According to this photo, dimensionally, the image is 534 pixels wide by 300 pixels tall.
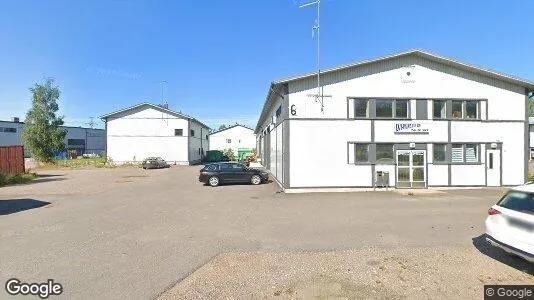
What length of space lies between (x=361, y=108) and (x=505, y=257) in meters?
11.3

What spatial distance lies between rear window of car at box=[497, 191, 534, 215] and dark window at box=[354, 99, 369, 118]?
10910 millimetres

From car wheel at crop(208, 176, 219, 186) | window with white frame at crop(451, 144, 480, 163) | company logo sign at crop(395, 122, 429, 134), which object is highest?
company logo sign at crop(395, 122, 429, 134)

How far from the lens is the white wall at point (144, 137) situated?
40.1 m

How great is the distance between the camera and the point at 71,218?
10227mm

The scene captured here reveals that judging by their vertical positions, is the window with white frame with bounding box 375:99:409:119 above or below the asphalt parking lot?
above

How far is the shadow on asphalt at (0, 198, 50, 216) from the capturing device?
39.2ft

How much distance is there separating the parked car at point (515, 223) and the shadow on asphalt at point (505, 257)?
0.46 m

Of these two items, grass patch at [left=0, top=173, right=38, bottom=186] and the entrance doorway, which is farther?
grass patch at [left=0, top=173, right=38, bottom=186]

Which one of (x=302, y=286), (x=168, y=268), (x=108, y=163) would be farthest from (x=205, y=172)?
(x=108, y=163)

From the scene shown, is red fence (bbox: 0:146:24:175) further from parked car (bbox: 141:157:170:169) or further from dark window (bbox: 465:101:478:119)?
dark window (bbox: 465:101:478:119)

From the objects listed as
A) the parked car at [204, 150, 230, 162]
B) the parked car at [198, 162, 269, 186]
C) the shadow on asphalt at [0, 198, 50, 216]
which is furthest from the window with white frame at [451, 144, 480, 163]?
the parked car at [204, 150, 230, 162]

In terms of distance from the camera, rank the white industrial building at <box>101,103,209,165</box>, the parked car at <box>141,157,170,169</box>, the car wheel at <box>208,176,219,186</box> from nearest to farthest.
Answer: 1. the car wheel at <box>208,176,219,186</box>
2. the parked car at <box>141,157,170,169</box>
3. the white industrial building at <box>101,103,209,165</box>

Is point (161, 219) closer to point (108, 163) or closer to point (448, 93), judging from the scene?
point (448, 93)

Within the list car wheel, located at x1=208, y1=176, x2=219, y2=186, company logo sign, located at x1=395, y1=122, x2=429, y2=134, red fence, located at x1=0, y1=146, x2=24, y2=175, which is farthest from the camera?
red fence, located at x1=0, y1=146, x2=24, y2=175
